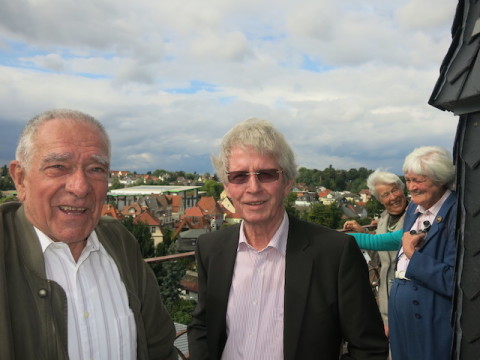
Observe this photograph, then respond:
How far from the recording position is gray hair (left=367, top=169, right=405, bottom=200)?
13.7 ft

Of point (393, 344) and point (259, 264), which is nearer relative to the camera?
point (259, 264)

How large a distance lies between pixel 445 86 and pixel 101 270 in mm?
1607

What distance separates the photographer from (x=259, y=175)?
209 cm

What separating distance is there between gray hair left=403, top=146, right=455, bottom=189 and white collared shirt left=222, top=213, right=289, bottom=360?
1.31m

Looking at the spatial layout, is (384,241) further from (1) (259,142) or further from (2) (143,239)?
(2) (143,239)

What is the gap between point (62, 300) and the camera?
160 cm

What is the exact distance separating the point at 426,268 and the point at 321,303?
885mm

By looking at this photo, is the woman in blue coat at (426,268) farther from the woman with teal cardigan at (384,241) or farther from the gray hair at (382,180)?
the gray hair at (382,180)

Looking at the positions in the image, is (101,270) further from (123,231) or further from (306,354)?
(306,354)

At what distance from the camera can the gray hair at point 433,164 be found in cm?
286

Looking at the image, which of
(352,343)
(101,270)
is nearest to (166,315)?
(101,270)

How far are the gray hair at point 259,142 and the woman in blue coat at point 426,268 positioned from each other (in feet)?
3.58

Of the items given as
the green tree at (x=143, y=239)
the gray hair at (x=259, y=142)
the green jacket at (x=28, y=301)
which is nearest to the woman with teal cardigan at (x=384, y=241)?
the gray hair at (x=259, y=142)

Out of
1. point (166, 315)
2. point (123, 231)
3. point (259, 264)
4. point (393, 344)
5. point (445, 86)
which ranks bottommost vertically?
point (393, 344)
